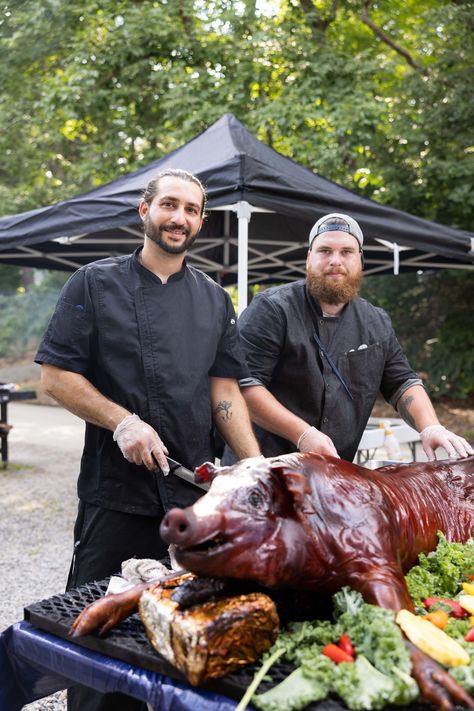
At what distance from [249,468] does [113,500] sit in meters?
0.96

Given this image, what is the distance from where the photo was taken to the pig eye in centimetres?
131

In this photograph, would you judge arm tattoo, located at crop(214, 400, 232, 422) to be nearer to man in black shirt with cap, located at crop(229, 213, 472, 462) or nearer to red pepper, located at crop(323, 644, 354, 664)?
man in black shirt with cap, located at crop(229, 213, 472, 462)

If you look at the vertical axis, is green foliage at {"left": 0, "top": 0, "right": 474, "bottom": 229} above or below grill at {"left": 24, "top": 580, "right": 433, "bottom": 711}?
above

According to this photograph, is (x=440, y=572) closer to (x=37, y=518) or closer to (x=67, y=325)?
(x=67, y=325)

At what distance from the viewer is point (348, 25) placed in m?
12.3

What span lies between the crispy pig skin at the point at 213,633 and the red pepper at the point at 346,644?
0.12 meters

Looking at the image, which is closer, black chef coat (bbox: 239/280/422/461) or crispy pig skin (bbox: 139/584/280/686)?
crispy pig skin (bbox: 139/584/280/686)

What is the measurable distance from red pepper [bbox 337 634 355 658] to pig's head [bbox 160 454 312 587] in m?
0.14

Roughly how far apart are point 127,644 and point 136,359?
99 centimetres

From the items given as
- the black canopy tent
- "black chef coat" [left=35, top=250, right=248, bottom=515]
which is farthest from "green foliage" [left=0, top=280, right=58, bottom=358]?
"black chef coat" [left=35, top=250, right=248, bottom=515]

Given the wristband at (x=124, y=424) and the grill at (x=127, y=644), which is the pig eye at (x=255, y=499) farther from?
the wristband at (x=124, y=424)

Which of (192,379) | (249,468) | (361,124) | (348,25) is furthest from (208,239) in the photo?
(348,25)

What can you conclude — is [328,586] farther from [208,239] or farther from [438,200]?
[438,200]

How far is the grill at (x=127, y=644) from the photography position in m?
1.20
